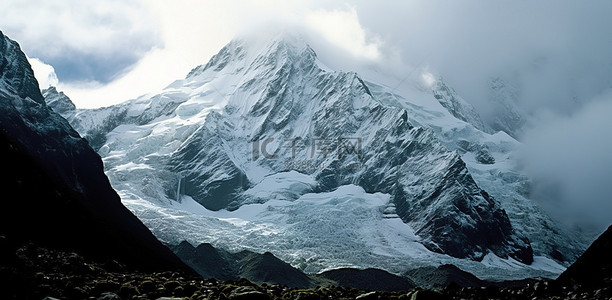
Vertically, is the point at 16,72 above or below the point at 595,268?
above

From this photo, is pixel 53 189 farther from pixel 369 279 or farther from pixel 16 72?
pixel 369 279

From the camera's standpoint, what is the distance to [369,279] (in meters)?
171

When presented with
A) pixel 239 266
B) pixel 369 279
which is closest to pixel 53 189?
pixel 369 279

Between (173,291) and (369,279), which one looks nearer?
(173,291)

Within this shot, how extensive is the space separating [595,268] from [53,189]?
5972 centimetres

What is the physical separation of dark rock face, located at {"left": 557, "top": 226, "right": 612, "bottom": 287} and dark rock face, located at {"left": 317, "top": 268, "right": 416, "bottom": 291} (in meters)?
144

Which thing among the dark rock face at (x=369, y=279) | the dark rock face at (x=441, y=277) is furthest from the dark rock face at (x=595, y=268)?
the dark rock face at (x=441, y=277)

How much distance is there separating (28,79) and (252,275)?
270 feet

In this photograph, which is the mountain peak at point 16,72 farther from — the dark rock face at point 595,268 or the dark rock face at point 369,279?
the dark rock face at point 595,268

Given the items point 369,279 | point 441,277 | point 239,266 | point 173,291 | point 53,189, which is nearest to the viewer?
point 173,291

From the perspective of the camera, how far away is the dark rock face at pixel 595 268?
21603 mm

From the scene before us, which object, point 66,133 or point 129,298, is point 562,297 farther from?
point 66,133

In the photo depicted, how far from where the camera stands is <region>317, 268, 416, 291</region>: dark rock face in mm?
165875

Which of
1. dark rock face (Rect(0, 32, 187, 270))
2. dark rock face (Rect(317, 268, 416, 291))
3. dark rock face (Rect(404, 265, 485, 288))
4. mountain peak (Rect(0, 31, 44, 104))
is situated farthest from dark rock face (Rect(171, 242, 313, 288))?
mountain peak (Rect(0, 31, 44, 104))
